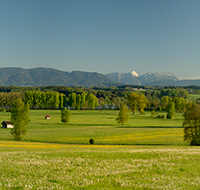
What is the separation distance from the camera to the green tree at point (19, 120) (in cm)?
4531

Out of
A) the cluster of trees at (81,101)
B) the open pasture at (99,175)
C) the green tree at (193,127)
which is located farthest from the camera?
the cluster of trees at (81,101)

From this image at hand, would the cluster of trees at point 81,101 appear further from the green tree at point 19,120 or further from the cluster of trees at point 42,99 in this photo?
the green tree at point 19,120

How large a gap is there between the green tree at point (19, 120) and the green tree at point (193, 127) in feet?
119

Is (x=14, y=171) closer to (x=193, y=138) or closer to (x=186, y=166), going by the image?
(x=186, y=166)

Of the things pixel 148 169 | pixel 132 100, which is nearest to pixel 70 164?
pixel 148 169

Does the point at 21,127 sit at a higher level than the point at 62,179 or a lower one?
lower

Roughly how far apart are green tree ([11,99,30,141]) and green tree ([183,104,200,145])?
36.2 metres

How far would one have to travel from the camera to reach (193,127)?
41.1 m

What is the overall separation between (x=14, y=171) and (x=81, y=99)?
177 meters

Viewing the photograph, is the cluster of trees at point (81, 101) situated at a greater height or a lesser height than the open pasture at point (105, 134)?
greater

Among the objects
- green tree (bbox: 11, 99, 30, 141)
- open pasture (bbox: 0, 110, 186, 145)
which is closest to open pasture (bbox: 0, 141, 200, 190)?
open pasture (bbox: 0, 110, 186, 145)

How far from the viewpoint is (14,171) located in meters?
12.4

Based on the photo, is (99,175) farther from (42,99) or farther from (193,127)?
(42,99)

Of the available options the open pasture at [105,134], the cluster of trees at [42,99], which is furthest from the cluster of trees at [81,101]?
the open pasture at [105,134]
